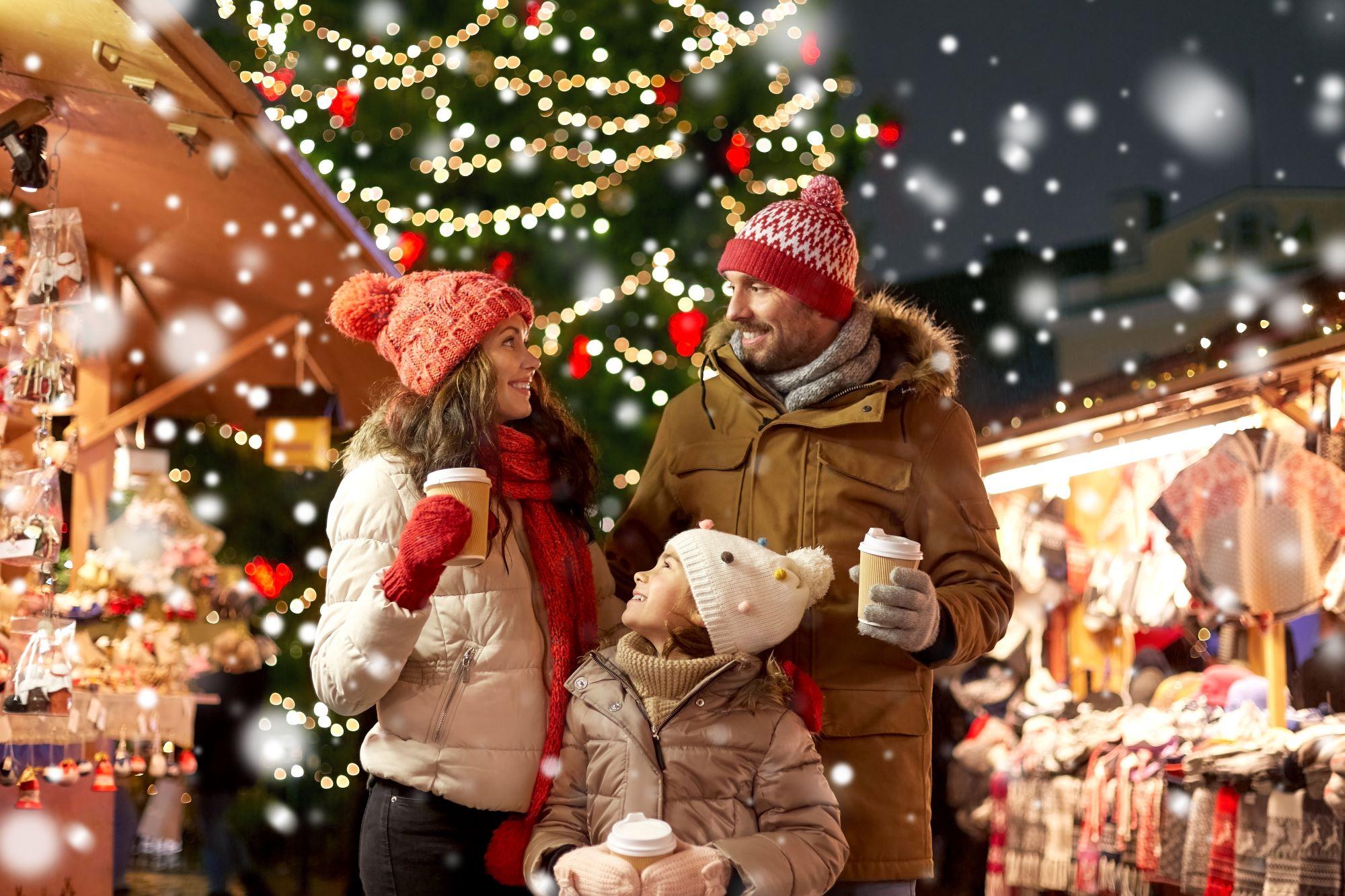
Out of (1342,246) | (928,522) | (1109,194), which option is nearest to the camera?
(928,522)

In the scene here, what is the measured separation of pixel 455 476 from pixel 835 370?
1.06 metres

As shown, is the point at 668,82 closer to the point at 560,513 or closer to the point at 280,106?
the point at 280,106

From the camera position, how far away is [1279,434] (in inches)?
221

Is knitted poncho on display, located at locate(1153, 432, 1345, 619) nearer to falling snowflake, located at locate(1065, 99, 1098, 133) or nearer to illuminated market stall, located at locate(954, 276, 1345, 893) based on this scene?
illuminated market stall, located at locate(954, 276, 1345, 893)

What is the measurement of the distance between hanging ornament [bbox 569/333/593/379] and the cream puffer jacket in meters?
4.29

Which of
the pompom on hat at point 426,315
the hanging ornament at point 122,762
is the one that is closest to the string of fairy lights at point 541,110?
the hanging ornament at point 122,762

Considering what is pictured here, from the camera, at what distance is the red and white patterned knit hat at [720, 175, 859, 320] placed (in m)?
3.32

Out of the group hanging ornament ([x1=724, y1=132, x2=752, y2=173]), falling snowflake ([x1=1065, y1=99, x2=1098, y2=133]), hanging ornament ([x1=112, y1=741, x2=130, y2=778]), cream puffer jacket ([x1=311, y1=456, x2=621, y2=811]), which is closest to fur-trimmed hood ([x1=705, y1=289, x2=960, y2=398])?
cream puffer jacket ([x1=311, y1=456, x2=621, y2=811])

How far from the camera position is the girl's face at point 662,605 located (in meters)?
2.89

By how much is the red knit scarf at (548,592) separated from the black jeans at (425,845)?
5 cm

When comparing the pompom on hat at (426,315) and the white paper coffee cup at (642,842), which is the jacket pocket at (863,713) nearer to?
the white paper coffee cup at (642,842)

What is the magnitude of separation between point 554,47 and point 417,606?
564 cm

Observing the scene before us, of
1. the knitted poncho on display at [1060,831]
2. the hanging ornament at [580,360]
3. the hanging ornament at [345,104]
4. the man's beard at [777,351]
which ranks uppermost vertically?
the hanging ornament at [345,104]

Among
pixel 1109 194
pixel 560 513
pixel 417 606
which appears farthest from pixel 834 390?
pixel 1109 194
